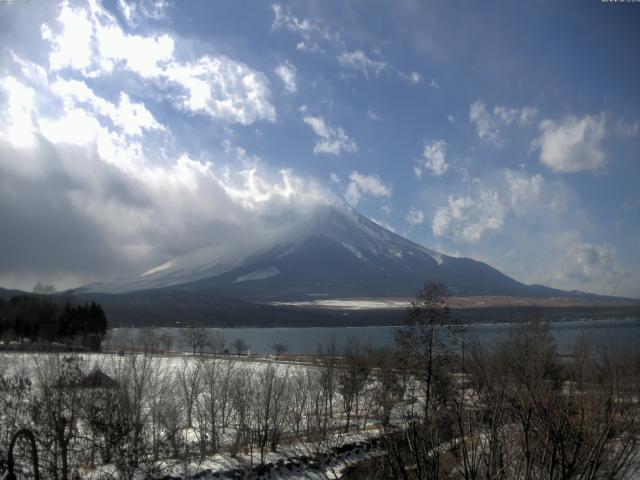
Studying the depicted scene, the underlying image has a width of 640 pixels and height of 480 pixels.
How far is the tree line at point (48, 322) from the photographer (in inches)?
2640

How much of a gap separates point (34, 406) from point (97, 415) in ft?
10.7

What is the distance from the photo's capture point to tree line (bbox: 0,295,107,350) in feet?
220

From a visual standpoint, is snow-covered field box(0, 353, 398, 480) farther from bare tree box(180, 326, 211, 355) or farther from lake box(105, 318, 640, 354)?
bare tree box(180, 326, 211, 355)

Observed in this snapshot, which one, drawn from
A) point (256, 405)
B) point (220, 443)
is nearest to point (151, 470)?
point (220, 443)

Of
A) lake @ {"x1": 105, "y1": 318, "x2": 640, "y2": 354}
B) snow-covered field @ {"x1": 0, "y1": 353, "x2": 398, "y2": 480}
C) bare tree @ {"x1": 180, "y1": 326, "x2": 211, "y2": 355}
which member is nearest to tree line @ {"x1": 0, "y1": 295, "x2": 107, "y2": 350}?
lake @ {"x1": 105, "y1": 318, "x2": 640, "y2": 354}

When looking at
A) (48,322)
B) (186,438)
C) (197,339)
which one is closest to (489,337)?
(197,339)

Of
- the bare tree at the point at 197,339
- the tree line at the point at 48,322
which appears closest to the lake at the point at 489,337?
the bare tree at the point at 197,339

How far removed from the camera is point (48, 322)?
6994 cm

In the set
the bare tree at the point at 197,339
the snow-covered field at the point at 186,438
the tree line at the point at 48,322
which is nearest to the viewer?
the snow-covered field at the point at 186,438

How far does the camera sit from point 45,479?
17.0 m


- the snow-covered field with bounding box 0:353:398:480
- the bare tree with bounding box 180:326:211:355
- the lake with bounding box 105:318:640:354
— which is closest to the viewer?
the snow-covered field with bounding box 0:353:398:480

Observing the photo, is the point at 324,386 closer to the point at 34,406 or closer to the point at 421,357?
the point at 421,357

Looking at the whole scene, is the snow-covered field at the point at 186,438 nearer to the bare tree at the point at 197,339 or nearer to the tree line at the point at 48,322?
the tree line at the point at 48,322

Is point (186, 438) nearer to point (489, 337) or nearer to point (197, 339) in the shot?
point (489, 337)
